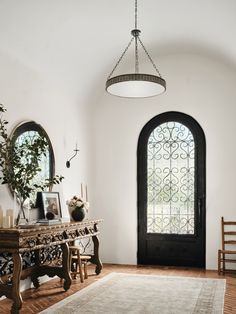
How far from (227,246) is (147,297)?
2.50 m

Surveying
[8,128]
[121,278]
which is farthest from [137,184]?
[8,128]

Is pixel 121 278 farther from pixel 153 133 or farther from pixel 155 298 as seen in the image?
pixel 153 133

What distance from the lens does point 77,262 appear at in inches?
247

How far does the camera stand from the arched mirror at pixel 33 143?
18.0ft

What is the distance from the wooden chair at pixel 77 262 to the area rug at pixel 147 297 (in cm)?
30

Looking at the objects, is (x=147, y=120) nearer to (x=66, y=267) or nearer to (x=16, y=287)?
(x=66, y=267)

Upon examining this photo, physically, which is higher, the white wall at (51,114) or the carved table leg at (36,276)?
the white wall at (51,114)

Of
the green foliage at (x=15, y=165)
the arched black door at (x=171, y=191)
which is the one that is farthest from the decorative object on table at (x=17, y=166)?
the arched black door at (x=171, y=191)

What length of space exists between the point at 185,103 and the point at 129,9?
95.2 inches

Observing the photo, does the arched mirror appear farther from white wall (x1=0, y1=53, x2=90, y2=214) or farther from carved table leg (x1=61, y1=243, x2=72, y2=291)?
carved table leg (x1=61, y1=243, x2=72, y2=291)

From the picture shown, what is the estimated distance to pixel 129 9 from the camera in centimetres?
551

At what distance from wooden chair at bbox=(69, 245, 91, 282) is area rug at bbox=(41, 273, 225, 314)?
30 cm

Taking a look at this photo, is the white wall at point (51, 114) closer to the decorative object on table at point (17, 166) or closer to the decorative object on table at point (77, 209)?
the decorative object on table at point (17, 166)

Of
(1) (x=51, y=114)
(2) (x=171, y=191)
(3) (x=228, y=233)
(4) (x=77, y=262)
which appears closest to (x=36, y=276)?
(4) (x=77, y=262)
